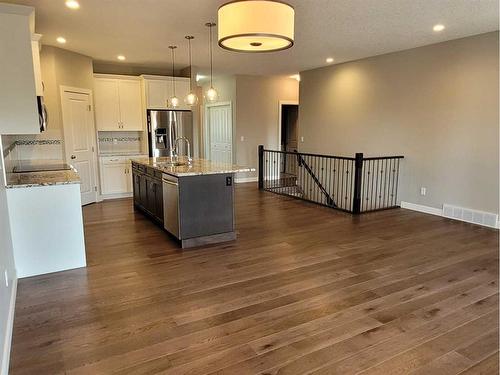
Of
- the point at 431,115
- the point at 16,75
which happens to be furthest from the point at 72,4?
the point at 431,115

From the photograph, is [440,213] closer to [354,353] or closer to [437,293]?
[437,293]

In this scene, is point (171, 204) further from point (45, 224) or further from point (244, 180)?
point (244, 180)

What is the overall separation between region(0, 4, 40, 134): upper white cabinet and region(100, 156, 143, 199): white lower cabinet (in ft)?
12.4

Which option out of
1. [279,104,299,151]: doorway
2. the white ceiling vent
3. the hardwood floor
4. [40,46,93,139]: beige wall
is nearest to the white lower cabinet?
[40,46,93,139]: beige wall

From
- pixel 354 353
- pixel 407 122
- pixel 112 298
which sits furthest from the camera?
pixel 407 122

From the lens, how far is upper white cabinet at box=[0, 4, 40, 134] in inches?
121

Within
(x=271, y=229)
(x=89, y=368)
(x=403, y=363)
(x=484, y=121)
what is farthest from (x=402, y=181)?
(x=89, y=368)

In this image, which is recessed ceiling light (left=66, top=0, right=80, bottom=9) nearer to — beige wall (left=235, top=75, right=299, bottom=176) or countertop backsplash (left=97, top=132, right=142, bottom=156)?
countertop backsplash (left=97, top=132, right=142, bottom=156)

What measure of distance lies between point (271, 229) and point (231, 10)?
2.96 metres

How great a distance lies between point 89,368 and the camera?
205 cm

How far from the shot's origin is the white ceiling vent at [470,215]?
16.2ft

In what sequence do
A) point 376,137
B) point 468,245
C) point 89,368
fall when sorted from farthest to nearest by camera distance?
point 376,137
point 468,245
point 89,368

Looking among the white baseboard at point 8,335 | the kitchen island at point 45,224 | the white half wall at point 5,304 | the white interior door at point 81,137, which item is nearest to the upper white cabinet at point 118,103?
the white interior door at point 81,137

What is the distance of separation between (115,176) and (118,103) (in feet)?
4.77
